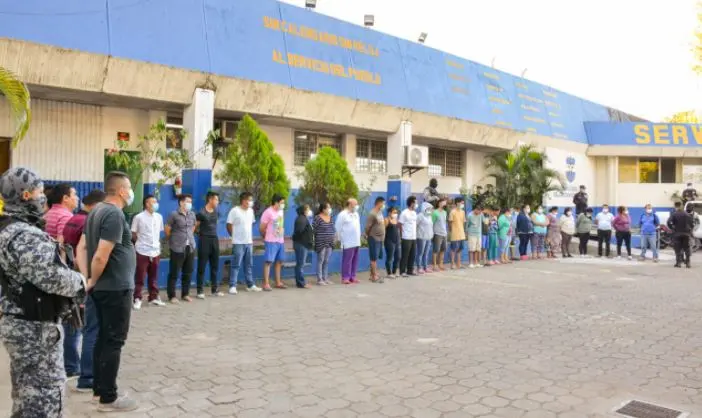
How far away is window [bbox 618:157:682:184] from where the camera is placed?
24516mm

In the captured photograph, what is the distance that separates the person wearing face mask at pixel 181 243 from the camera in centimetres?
857

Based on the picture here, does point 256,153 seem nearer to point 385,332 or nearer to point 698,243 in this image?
point 385,332

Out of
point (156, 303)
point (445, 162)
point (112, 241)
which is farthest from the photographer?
point (445, 162)

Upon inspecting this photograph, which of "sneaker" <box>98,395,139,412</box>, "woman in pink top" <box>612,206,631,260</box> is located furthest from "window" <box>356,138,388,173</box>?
"sneaker" <box>98,395,139,412</box>

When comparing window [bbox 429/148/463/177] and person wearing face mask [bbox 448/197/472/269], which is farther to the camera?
window [bbox 429/148/463/177]

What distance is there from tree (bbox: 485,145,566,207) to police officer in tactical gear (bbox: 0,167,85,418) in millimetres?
15856

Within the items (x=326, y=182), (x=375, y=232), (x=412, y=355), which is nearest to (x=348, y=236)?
(x=375, y=232)

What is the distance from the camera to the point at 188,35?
11156 mm

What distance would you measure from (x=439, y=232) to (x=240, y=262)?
506 centimetres

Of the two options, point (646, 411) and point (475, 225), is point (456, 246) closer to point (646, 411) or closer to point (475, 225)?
point (475, 225)

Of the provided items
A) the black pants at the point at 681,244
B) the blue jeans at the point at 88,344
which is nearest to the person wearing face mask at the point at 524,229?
the black pants at the point at 681,244

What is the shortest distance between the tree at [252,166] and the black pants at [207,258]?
1724mm

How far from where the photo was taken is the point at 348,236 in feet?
36.2

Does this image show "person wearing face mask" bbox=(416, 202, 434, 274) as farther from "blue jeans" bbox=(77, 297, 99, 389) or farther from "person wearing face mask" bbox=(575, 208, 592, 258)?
"blue jeans" bbox=(77, 297, 99, 389)
